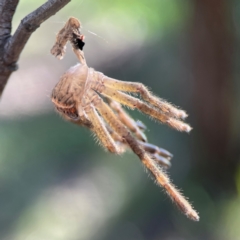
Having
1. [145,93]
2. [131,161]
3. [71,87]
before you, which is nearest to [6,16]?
[71,87]

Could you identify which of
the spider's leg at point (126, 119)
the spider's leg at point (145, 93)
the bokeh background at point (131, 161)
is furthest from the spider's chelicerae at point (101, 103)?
the bokeh background at point (131, 161)

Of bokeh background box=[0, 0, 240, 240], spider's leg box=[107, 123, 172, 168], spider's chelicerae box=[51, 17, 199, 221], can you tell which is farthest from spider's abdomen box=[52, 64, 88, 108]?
bokeh background box=[0, 0, 240, 240]

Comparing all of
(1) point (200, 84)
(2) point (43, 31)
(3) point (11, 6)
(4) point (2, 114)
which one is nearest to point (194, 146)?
(1) point (200, 84)

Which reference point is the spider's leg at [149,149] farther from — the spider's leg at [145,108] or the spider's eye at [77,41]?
the spider's eye at [77,41]

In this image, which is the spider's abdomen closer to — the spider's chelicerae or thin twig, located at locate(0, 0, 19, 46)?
the spider's chelicerae

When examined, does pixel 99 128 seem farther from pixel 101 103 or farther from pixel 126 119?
pixel 126 119

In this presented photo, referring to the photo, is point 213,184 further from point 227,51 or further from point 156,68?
point 156,68
